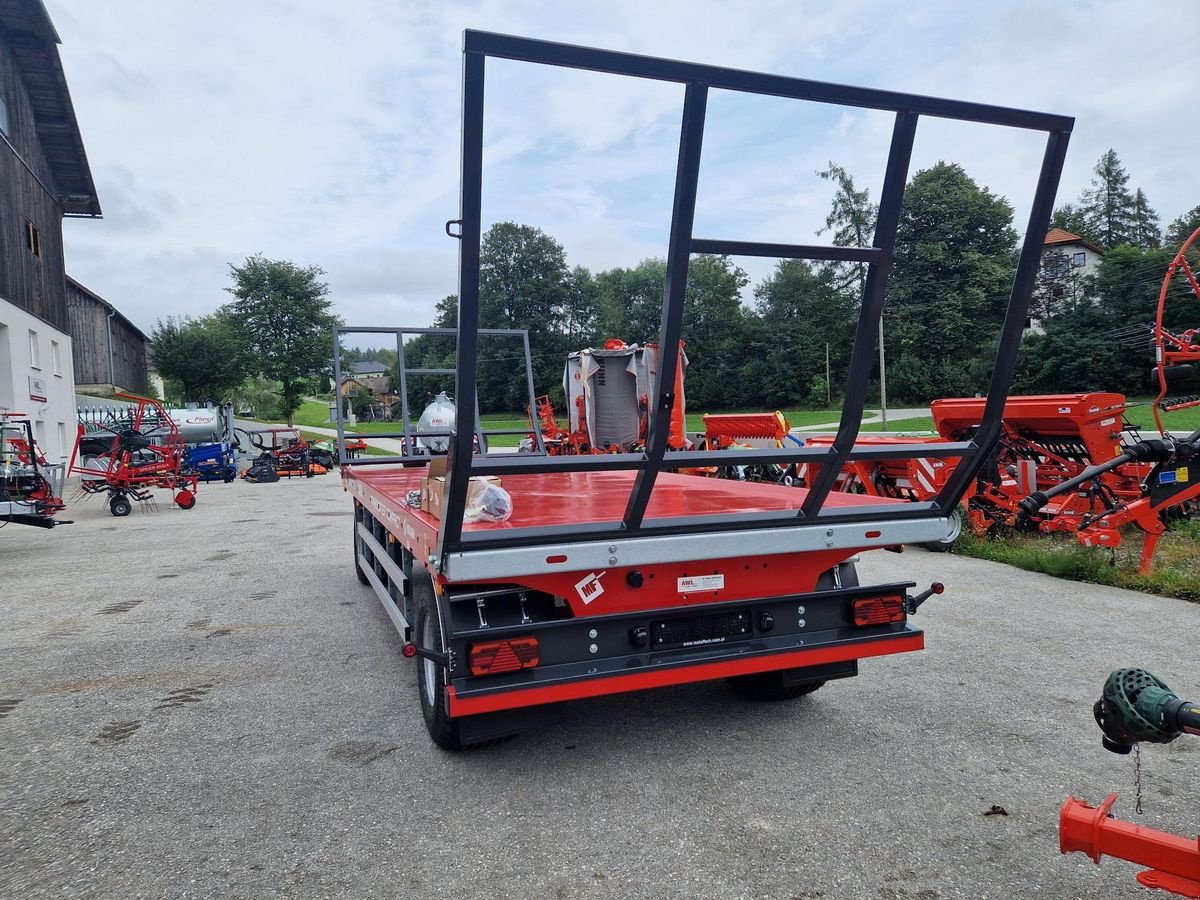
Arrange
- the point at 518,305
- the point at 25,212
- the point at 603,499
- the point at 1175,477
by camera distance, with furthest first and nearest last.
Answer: the point at 25,212
the point at 1175,477
the point at 518,305
the point at 603,499

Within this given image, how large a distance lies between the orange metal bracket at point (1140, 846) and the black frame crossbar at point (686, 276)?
4.73ft

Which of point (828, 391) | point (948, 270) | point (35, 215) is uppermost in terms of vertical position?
point (35, 215)

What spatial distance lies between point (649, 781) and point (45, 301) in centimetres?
2294

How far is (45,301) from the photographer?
20.2 m

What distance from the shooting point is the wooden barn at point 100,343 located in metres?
34.9

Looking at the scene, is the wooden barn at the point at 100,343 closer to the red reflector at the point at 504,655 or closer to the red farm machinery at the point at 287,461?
the red farm machinery at the point at 287,461

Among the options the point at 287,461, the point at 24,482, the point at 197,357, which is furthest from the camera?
the point at 197,357

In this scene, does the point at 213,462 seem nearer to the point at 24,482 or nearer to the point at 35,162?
the point at 35,162

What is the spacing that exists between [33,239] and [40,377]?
148 inches

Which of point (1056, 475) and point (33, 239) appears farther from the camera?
point (33, 239)

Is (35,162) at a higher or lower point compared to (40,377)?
higher

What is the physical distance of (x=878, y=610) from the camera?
11.8 ft

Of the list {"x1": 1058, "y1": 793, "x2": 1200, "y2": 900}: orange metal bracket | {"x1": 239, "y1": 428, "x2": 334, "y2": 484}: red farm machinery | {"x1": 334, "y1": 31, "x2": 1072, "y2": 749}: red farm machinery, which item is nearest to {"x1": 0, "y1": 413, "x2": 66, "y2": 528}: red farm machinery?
{"x1": 334, "y1": 31, "x2": 1072, "y2": 749}: red farm machinery

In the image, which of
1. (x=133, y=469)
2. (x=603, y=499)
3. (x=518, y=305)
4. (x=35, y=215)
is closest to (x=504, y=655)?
(x=603, y=499)
